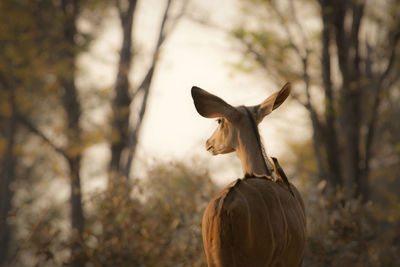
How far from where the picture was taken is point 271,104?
2459 mm

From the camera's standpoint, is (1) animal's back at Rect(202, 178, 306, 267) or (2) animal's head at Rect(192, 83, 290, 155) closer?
(1) animal's back at Rect(202, 178, 306, 267)

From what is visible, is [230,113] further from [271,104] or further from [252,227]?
[252,227]

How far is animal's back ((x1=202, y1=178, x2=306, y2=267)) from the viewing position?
2160 mm

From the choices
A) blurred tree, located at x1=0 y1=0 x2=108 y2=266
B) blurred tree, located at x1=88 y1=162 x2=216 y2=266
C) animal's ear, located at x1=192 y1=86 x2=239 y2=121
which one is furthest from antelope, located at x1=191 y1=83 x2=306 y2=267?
blurred tree, located at x1=0 y1=0 x2=108 y2=266

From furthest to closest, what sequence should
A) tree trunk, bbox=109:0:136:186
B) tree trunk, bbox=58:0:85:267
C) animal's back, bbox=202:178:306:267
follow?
1. tree trunk, bbox=109:0:136:186
2. tree trunk, bbox=58:0:85:267
3. animal's back, bbox=202:178:306:267

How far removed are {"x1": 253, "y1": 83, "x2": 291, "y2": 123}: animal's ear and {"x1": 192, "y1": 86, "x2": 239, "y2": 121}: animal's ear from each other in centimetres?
14

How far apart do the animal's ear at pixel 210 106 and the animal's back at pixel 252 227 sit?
412mm

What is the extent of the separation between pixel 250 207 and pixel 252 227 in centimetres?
10

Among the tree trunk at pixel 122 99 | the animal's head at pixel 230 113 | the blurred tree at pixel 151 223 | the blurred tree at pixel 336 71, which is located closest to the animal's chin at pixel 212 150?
the animal's head at pixel 230 113

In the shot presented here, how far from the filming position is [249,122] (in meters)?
2.49

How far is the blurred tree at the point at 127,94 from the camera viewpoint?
306 inches

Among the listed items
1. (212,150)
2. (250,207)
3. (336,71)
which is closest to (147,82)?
(336,71)

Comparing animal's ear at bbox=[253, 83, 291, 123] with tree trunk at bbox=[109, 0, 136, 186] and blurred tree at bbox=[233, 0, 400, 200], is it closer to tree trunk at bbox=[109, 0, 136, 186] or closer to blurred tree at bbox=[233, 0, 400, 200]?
blurred tree at bbox=[233, 0, 400, 200]

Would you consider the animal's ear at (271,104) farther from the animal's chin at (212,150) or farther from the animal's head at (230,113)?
the animal's chin at (212,150)
